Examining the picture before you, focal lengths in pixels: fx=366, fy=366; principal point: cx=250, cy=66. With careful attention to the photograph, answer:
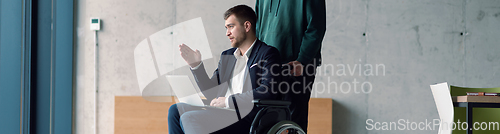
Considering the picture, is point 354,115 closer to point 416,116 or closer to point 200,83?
point 416,116

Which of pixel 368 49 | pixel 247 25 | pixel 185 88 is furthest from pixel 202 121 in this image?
pixel 368 49

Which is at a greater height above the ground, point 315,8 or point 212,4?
point 212,4

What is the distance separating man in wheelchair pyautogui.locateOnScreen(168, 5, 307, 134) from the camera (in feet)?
4.85

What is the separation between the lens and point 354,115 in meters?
3.70

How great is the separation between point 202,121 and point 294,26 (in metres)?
0.86

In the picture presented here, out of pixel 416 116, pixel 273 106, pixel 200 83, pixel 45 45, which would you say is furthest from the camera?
pixel 416 116

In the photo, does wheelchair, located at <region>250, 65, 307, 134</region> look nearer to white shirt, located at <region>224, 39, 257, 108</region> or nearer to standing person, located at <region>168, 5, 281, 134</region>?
standing person, located at <region>168, 5, 281, 134</region>

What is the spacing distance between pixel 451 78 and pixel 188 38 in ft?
8.85

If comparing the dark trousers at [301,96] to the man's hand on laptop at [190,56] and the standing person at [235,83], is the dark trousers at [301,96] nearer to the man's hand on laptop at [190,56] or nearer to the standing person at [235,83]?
the standing person at [235,83]

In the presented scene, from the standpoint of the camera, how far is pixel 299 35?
205 centimetres

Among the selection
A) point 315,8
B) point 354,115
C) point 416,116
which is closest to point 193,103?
point 315,8

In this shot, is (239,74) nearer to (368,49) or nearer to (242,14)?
(242,14)

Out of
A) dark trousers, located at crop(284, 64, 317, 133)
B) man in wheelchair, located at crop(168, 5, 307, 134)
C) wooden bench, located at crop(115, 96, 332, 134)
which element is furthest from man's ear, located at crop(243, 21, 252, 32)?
wooden bench, located at crop(115, 96, 332, 134)

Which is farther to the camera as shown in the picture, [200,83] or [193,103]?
[200,83]
